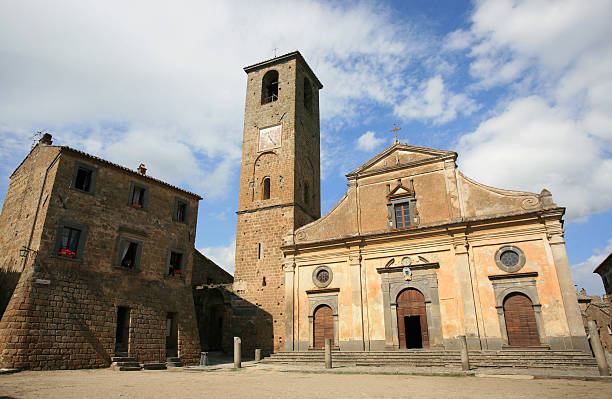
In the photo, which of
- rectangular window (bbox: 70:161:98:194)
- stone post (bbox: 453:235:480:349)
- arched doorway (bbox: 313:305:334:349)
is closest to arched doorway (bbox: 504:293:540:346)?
stone post (bbox: 453:235:480:349)

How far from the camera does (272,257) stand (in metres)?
21.7

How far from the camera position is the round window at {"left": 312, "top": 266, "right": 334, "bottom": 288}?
1884 centimetres

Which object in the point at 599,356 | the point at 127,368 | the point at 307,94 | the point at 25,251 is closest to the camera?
the point at 599,356

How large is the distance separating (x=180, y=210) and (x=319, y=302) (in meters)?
8.58

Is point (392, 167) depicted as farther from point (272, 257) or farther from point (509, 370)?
point (509, 370)

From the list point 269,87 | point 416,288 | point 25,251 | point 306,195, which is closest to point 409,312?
point 416,288

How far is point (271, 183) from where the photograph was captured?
928 inches

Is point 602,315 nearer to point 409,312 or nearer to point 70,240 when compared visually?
point 409,312

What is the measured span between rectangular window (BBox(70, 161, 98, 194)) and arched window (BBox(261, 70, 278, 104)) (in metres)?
12.6

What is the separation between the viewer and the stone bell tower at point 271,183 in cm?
2092

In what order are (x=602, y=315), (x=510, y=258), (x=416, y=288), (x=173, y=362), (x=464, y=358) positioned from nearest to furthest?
(x=464, y=358), (x=510, y=258), (x=416, y=288), (x=173, y=362), (x=602, y=315)

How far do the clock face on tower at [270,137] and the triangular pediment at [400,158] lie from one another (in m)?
6.38

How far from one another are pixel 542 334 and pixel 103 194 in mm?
18353

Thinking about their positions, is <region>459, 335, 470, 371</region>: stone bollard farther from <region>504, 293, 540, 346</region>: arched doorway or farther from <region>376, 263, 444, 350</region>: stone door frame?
<region>504, 293, 540, 346</region>: arched doorway
